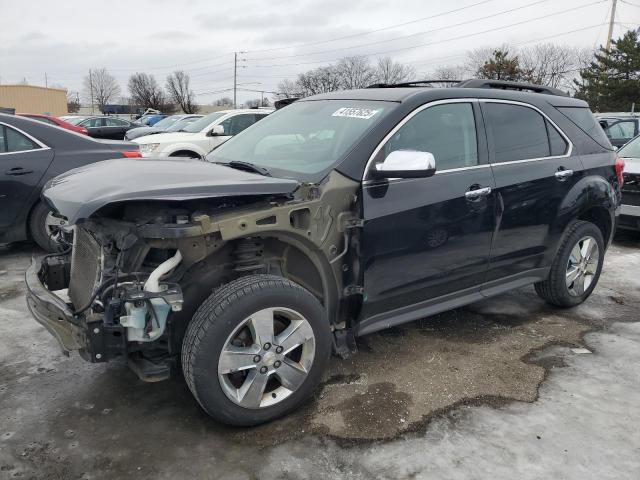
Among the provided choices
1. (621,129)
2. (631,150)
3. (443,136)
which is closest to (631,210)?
(631,150)

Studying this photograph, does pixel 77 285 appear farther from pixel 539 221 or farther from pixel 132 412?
pixel 539 221

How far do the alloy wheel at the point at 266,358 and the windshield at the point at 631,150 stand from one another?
23.0ft

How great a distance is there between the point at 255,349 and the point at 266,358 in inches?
3.3

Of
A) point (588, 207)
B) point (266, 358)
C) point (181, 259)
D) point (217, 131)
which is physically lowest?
point (266, 358)

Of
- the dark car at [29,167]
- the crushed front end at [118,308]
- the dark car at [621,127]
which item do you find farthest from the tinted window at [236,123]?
the dark car at [621,127]

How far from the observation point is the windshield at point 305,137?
3221 millimetres

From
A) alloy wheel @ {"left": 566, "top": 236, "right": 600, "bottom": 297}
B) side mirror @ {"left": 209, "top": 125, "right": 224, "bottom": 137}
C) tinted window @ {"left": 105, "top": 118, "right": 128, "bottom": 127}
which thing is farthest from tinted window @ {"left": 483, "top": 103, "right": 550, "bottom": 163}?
tinted window @ {"left": 105, "top": 118, "right": 128, "bottom": 127}

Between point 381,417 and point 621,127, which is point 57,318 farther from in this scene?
point 621,127

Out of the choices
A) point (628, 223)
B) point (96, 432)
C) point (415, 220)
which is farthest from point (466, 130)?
point (628, 223)

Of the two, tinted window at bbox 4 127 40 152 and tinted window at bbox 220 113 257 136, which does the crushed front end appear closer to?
tinted window at bbox 4 127 40 152

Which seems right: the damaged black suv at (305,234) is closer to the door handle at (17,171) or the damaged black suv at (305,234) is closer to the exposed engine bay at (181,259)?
the exposed engine bay at (181,259)

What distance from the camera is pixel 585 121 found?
14.8 ft

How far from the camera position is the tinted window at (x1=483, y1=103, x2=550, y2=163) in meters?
3.78

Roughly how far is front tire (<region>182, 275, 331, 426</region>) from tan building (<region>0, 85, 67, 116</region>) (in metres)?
47.0
